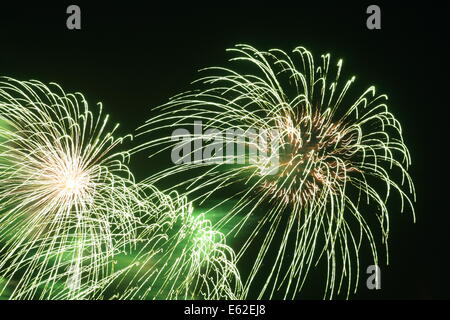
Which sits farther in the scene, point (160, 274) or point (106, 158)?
point (106, 158)

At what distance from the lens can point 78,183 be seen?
23.4ft

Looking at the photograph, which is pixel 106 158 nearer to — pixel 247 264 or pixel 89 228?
pixel 89 228

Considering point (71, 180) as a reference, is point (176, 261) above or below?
below

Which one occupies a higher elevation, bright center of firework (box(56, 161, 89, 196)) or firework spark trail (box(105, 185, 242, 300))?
bright center of firework (box(56, 161, 89, 196))

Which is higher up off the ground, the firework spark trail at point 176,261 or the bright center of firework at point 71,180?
the bright center of firework at point 71,180

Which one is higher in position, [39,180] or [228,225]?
[39,180]

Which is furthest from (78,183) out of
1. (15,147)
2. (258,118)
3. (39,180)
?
(258,118)

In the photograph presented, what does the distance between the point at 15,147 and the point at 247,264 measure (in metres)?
4.35

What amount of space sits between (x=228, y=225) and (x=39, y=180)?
270 centimetres
